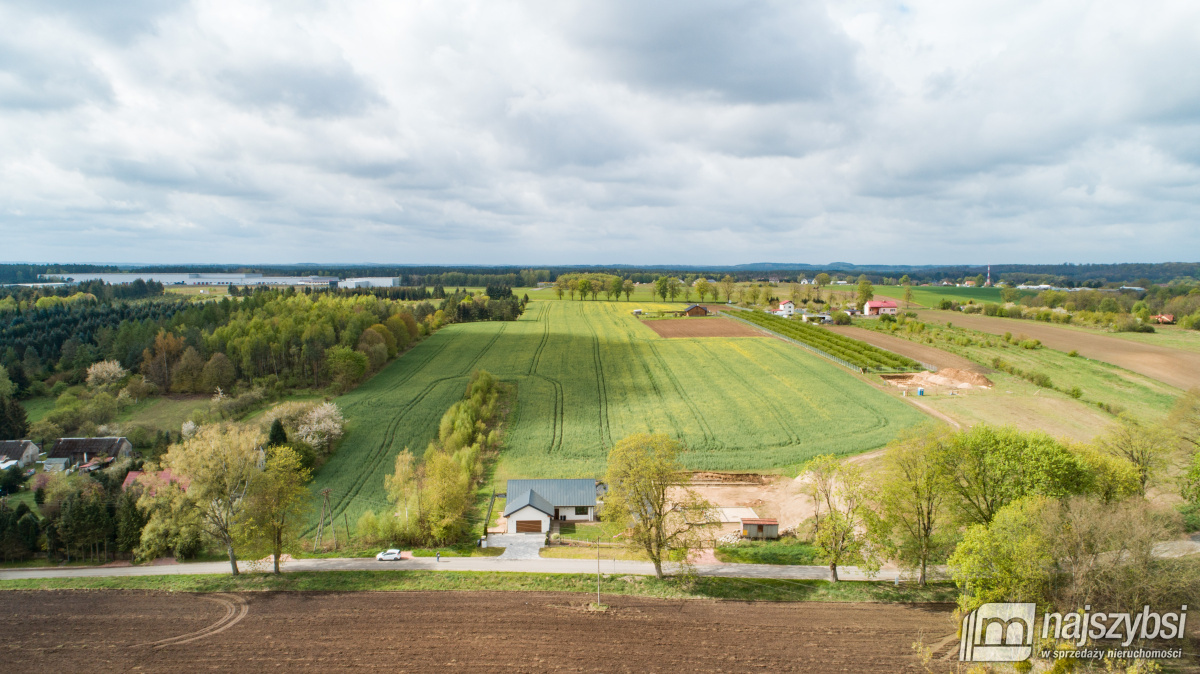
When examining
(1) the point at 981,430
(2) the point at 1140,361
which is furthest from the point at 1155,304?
(1) the point at 981,430

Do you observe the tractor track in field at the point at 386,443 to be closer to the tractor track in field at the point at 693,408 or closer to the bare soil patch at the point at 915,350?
the tractor track in field at the point at 693,408

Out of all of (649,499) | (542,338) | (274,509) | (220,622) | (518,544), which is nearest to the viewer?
(220,622)

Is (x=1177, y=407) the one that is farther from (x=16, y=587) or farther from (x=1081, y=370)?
(x=16, y=587)

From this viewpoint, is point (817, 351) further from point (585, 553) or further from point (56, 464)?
point (56, 464)

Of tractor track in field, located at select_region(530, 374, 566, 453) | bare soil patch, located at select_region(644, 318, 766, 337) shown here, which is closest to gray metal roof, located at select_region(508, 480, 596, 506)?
tractor track in field, located at select_region(530, 374, 566, 453)

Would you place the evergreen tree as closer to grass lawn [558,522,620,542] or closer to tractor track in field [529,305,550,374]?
Result: grass lawn [558,522,620,542]

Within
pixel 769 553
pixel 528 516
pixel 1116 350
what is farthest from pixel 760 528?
pixel 1116 350

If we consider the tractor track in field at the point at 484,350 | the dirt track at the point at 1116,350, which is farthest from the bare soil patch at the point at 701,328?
the dirt track at the point at 1116,350

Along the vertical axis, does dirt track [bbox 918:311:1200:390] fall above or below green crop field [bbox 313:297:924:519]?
above
